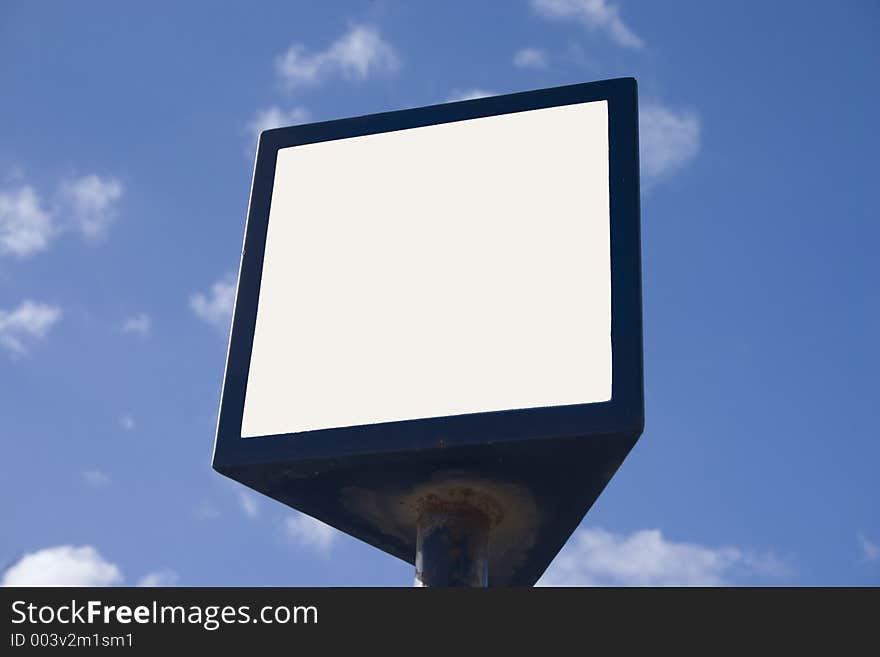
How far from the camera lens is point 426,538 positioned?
3.55 meters

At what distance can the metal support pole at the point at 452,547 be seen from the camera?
3408 mm

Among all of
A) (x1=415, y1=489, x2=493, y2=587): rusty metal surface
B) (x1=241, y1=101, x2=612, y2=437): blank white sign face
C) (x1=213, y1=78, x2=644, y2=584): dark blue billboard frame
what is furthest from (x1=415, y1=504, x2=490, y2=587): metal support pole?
(x1=241, y1=101, x2=612, y2=437): blank white sign face

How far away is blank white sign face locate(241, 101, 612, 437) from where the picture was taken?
343 cm

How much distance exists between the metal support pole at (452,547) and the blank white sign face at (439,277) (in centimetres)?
39

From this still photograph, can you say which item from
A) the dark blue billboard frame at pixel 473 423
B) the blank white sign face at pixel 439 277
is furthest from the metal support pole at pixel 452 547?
the blank white sign face at pixel 439 277

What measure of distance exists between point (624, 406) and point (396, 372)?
714 mm

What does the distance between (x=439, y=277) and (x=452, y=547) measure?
85 cm

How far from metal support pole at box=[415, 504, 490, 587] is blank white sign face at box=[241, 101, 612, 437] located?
389 millimetres

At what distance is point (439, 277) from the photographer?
3660 millimetres

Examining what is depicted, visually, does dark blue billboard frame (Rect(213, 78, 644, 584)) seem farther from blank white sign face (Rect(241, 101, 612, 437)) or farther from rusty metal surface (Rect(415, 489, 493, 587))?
rusty metal surface (Rect(415, 489, 493, 587))
